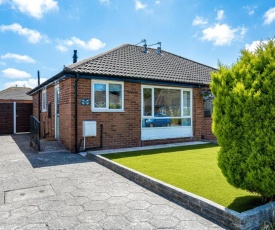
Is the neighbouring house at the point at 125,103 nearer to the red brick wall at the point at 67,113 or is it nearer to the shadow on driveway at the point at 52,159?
the red brick wall at the point at 67,113

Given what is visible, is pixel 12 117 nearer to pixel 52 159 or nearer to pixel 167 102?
pixel 52 159

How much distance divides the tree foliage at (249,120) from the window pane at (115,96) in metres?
6.41

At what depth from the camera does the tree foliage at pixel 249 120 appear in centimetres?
337

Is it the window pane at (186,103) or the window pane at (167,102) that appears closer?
the window pane at (167,102)

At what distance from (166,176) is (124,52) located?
31.0 ft

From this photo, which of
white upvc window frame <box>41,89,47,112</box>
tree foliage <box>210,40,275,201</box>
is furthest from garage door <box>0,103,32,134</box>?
tree foliage <box>210,40,275,201</box>

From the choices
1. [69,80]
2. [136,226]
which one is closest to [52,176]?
[136,226]

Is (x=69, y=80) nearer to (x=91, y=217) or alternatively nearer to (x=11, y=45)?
(x=91, y=217)

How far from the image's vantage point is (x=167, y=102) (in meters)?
11.4

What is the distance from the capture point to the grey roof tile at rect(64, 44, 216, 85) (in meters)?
9.78

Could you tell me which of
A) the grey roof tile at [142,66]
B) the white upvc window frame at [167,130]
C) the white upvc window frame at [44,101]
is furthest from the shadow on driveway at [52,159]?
the white upvc window frame at [44,101]

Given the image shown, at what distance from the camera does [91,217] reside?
11.8ft

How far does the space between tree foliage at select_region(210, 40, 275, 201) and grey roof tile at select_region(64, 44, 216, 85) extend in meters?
6.35

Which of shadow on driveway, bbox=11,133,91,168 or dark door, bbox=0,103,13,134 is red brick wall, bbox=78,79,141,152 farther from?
dark door, bbox=0,103,13,134
